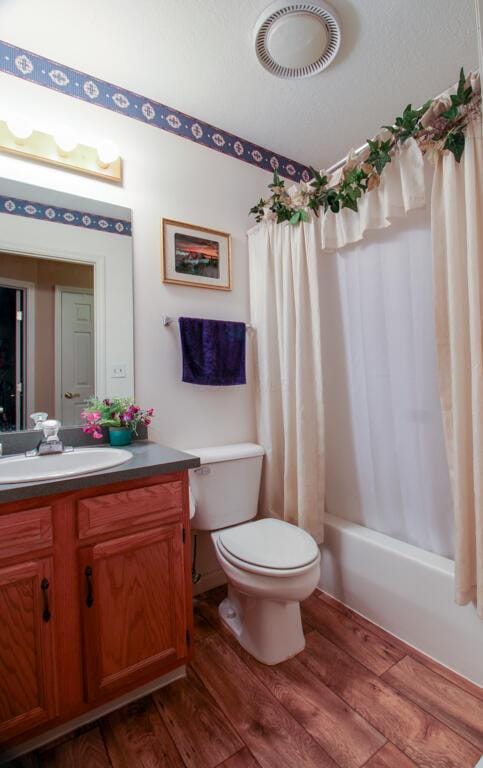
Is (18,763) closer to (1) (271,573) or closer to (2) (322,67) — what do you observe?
(1) (271,573)

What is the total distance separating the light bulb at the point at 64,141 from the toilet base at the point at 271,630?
203 centimetres

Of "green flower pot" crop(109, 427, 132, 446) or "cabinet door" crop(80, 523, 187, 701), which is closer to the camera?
"cabinet door" crop(80, 523, 187, 701)

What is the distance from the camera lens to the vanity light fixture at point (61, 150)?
4.82 feet

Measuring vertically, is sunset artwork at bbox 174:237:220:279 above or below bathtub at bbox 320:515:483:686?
above

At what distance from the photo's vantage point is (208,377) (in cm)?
188

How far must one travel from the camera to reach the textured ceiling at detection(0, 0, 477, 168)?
4.47 feet

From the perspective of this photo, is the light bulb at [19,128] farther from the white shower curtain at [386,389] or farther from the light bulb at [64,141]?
the white shower curtain at [386,389]

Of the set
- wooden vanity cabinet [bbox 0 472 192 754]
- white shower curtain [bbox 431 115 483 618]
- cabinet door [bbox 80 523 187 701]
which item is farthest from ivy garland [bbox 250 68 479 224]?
cabinet door [bbox 80 523 187 701]

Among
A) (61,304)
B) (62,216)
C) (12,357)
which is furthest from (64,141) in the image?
(12,357)

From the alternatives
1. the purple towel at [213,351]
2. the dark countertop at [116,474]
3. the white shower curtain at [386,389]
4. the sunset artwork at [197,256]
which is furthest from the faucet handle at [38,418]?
the white shower curtain at [386,389]

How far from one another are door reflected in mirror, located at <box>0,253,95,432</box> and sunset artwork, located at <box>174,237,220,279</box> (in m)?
0.46

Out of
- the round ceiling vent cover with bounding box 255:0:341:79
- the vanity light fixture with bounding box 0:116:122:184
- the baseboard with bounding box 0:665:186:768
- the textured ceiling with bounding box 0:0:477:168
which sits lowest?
the baseboard with bounding box 0:665:186:768

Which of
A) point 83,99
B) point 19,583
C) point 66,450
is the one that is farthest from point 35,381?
point 83,99

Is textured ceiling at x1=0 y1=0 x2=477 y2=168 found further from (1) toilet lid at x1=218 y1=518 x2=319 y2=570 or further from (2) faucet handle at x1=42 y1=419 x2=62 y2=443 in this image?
(1) toilet lid at x1=218 y1=518 x2=319 y2=570
